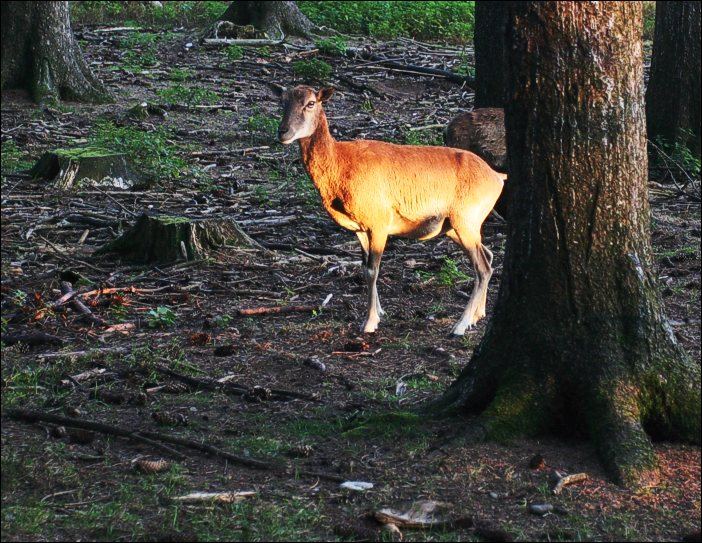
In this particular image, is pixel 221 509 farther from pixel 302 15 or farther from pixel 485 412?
pixel 302 15

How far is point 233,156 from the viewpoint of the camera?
15664 millimetres

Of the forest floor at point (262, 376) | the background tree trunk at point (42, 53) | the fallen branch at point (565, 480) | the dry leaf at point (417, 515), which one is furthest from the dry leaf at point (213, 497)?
the background tree trunk at point (42, 53)

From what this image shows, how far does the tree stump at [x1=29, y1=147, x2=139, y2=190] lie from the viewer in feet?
43.1

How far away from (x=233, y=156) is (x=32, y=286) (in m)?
6.33

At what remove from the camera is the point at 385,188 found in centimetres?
919

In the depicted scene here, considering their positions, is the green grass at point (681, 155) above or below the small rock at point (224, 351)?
above

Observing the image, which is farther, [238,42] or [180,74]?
[238,42]

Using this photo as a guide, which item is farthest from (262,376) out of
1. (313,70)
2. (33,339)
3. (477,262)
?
(313,70)

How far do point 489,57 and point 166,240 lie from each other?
4.99 m

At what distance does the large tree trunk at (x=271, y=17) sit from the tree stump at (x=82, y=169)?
10.7 meters

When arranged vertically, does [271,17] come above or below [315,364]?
above

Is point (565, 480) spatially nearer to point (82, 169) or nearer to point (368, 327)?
point (368, 327)

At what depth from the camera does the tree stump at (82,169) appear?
13148mm

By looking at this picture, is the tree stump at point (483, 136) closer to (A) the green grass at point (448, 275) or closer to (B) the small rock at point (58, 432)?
(A) the green grass at point (448, 275)
